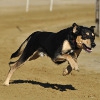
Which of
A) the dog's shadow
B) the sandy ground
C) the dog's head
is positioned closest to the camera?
the dog's head

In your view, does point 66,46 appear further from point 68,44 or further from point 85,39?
point 85,39

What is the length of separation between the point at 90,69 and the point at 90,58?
2420mm

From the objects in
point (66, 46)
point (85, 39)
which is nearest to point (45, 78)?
point (66, 46)

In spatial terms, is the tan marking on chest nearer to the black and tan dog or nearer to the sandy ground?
the black and tan dog

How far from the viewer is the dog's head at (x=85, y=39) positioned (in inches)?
403

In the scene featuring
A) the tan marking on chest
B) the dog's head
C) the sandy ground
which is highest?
the dog's head

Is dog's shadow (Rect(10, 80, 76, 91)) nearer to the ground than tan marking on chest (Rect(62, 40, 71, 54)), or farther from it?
nearer to the ground

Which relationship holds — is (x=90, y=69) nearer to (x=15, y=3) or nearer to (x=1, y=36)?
(x=1, y=36)

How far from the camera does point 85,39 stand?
10258 mm

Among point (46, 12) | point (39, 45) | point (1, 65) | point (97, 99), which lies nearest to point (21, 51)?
point (39, 45)

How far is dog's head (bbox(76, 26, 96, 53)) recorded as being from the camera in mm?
10227

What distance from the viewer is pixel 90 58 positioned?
59.1ft

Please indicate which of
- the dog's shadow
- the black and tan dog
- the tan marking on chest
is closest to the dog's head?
the black and tan dog

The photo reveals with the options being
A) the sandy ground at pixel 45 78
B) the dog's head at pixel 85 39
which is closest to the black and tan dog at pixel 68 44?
the dog's head at pixel 85 39
